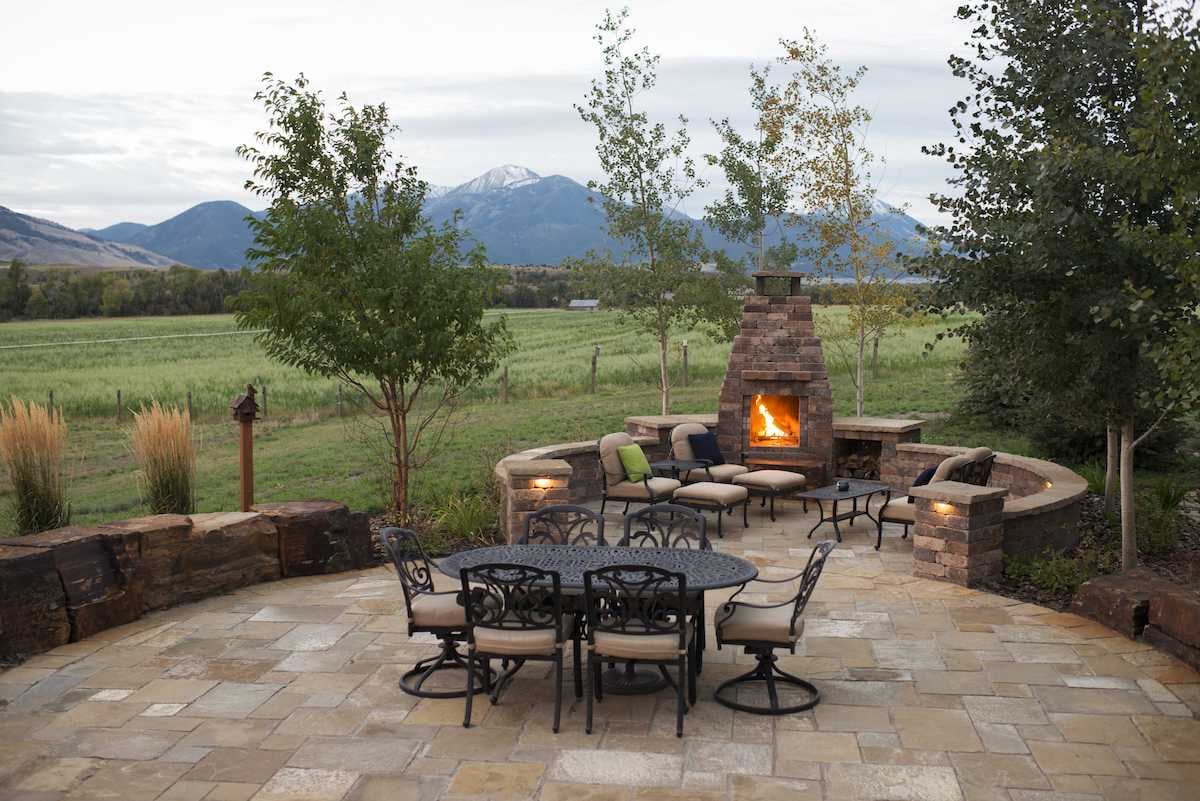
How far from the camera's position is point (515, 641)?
5168 mm

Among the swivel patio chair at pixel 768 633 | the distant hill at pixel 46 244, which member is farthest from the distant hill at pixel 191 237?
the swivel patio chair at pixel 768 633

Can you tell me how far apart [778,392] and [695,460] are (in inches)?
48.5

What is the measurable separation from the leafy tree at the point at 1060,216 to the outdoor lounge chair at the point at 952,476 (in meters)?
1.06

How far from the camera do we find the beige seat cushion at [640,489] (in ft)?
32.2

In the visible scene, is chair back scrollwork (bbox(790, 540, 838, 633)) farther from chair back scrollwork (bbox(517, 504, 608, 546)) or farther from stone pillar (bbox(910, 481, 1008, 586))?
stone pillar (bbox(910, 481, 1008, 586))

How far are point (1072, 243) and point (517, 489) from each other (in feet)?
15.1

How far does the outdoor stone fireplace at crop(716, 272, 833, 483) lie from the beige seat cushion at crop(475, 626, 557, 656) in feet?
20.7

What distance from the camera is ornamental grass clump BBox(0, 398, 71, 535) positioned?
26.0 feet

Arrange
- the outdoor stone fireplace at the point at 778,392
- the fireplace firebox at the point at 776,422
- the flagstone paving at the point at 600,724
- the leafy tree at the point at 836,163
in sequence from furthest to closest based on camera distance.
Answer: the leafy tree at the point at 836,163, the fireplace firebox at the point at 776,422, the outdoor stone fireplace at the point at 778,392, the flagstone paving at the point at 600,724

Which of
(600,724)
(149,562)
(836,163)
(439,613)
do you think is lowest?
(600,724)

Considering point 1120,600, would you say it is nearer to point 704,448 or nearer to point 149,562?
point 704,448

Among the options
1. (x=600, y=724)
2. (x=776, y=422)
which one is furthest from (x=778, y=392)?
(x=600, y=724)

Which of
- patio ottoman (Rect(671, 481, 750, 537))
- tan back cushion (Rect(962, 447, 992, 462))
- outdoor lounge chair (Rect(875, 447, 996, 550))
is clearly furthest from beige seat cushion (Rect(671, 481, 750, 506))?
tan back cushion (Rect(962, 447, 992, 462))

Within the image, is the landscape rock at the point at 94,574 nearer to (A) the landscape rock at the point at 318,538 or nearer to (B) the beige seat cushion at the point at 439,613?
(A) the landscape rock at the point at 318,538
